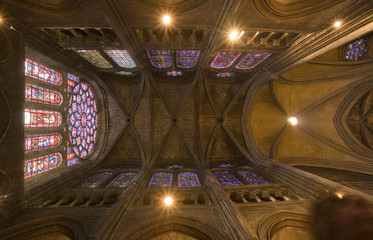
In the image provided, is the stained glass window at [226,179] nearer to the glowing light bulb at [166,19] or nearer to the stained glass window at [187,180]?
the stained glass window at [187,180]

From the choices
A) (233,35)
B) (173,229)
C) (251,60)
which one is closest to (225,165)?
(173,229)

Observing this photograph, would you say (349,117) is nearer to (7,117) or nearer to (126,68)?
(126,68)

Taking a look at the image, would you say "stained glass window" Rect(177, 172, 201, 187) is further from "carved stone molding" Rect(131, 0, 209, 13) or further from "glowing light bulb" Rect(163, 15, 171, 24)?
"carved stone molding" Rect(131, 0, 209, 13)

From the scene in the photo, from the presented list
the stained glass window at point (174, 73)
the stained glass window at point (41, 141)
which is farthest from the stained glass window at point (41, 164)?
the stained glass window at point (174, 73)

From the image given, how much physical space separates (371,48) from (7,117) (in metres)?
15.2

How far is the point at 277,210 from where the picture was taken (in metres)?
6.20

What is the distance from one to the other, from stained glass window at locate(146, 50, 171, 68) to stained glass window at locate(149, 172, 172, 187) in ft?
22.0

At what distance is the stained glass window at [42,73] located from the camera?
7.16 m

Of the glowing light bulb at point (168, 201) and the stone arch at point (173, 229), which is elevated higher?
the glowing light bulb at point (168, 201)

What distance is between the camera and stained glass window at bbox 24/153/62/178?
7054 mm

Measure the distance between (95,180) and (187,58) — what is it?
862 centimetres

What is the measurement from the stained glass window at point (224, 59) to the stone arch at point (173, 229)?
25.6 feet

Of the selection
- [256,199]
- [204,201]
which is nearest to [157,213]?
[204,201]

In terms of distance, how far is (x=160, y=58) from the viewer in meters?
9.88
